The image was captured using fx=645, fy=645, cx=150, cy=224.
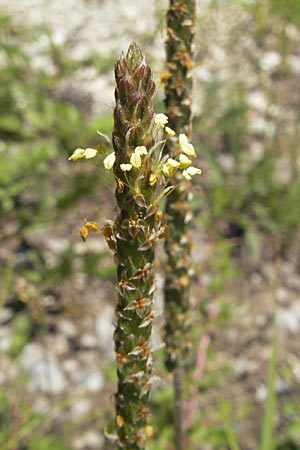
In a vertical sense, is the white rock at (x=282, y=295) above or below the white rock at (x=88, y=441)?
above

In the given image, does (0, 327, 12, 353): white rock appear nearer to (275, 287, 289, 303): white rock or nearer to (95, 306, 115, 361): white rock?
(95, 306, 115, 361): white rock

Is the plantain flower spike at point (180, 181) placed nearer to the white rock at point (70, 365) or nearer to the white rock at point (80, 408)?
the white rock at point (80, 408)

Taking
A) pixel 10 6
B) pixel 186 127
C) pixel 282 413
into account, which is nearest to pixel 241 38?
pixel 10 6

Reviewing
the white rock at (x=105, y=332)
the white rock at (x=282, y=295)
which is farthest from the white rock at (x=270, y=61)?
the white rock at (x=105, y=332)

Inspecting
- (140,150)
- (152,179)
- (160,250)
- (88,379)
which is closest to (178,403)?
(88,379)

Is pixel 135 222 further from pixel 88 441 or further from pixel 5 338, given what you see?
pixel 5 338

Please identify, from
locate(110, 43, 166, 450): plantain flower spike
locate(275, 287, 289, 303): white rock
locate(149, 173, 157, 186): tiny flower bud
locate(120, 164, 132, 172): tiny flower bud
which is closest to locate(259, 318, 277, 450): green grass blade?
locate(110, 43, 166, 450): plantain flower spike
